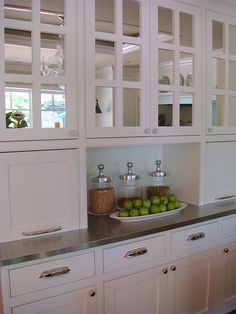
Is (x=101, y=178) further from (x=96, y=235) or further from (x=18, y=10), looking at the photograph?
(x=18, y=10)

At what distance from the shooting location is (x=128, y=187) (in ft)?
7.66

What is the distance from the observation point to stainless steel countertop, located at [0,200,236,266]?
1.50 meters

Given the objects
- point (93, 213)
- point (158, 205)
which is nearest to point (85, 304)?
point (93, 213)

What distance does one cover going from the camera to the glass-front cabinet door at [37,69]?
1535 mm

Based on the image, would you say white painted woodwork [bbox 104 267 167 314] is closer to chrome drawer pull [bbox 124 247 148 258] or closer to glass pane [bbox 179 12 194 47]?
chrome drawer pull [bbox 124 247 148 258]

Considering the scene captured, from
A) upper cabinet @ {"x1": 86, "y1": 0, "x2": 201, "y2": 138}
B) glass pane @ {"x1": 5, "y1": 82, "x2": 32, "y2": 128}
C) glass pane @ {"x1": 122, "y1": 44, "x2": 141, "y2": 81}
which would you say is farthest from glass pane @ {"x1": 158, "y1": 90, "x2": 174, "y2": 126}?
glass pane @ {"x1": 5, "y1": 82, "x2": 32, "y2": 128}

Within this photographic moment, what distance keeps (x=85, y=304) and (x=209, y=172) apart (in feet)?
4.28

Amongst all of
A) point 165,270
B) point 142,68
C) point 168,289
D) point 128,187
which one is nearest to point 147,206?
point 128,187

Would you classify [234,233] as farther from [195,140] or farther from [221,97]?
[221,97]

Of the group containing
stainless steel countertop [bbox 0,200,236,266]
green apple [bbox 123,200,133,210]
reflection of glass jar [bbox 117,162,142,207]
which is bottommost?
stainless steel countertop [bbox 0,200,236,266]

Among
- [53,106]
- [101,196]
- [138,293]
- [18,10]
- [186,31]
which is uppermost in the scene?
[186,31]

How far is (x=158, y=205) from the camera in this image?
83.6 inches

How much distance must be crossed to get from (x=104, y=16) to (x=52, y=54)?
0.41 metres

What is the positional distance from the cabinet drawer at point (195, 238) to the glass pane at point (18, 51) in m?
1.30
